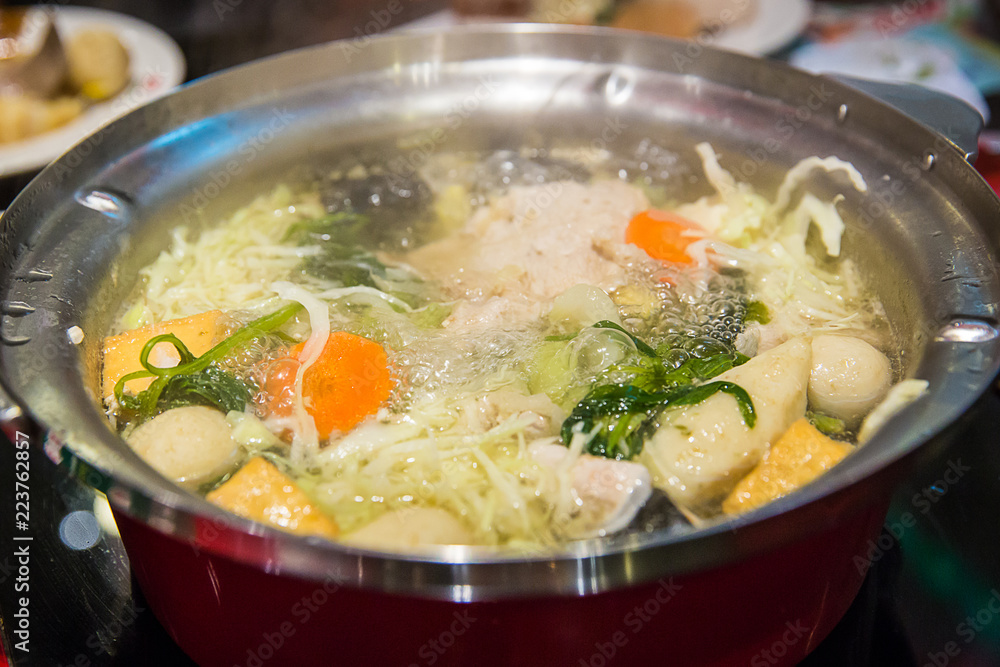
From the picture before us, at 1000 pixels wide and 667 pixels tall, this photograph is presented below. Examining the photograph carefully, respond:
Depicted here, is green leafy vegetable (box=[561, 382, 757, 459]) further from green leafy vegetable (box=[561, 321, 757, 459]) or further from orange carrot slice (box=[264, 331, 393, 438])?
orange carrot slice (box=[264, 331, 393, 438])

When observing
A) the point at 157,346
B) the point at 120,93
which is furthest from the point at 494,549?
the point at 120,93

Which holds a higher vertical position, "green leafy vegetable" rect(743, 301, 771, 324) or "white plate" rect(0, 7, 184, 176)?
"white plate" rect(0, 7, 184, 176)

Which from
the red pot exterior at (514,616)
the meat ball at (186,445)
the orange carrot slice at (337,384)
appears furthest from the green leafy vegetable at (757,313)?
the meat ball at (186,445)

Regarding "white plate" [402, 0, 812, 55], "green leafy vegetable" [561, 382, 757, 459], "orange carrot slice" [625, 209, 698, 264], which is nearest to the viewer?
"green leafy vegetable" [561, 382, 757, 459]

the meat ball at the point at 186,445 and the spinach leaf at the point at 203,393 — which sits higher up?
the spinach leaf at the point at 203,393

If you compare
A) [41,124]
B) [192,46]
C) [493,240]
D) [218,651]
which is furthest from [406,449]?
[192,46]

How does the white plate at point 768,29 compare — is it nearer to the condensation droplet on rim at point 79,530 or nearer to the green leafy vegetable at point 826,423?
the green leafy vegetable at point 826,423

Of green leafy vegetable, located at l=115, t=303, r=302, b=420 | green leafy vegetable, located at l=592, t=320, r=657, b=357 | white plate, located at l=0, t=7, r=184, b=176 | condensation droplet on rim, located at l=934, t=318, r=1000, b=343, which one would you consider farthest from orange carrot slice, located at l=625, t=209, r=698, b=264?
white plate, located at l=0, t=7, r=184, b=176
